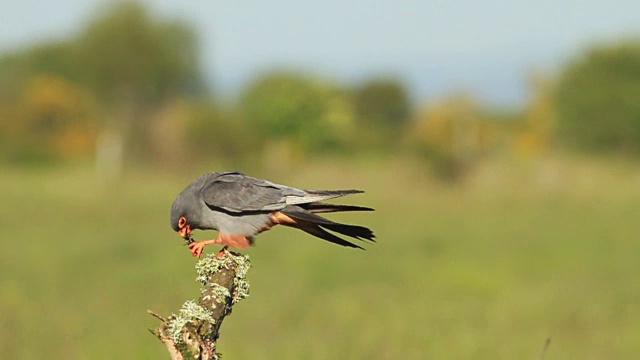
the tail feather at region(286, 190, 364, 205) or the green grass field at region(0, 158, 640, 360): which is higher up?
the tail feather at region(286, 190, 364, 205)

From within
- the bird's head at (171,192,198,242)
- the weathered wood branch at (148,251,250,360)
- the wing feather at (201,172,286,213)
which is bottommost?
the weathered wood branch at (148,251,250,360)

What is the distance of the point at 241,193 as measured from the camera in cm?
377

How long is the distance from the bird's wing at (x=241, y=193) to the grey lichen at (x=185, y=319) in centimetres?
48

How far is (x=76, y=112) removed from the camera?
153 feet

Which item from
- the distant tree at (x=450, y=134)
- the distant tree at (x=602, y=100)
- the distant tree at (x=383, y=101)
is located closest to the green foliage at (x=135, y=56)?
the distant tree at (x=450, y=134)

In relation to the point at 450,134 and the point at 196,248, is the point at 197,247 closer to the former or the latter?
the point at 196,248

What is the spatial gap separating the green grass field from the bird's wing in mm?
3846

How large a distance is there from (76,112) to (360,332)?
126ft

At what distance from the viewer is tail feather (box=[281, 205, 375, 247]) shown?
11.2 ft

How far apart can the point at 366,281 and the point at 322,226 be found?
10898 millimetres

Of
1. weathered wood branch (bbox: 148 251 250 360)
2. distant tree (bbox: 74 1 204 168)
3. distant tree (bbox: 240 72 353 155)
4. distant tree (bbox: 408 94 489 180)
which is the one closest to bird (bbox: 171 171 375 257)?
weathered wood branch (bbox: 148 251 250 360)

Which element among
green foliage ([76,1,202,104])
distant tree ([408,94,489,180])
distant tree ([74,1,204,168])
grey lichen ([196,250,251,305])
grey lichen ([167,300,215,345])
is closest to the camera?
grey lichen ([167,300,215,345])

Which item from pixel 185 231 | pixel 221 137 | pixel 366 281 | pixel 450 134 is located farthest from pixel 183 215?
pixel 450 134

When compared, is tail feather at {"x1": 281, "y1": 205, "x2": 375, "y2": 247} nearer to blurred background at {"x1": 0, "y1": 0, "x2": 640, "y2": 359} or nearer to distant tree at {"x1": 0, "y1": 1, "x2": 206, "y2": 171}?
blurred background at {"x1": 0, "y1": 0, "x2": 640, "y2": 359}
